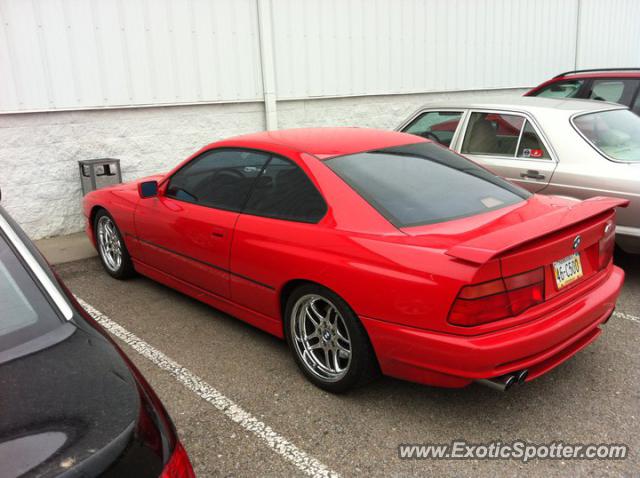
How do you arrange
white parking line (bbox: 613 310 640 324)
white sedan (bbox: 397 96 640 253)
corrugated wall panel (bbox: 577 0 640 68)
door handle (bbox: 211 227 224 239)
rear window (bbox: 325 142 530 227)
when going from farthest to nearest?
1. corrugated wall panel (bbox: 577 0 640 68)
2. white sedan (bbox: 397 96 640 253)
3. white parking line (bbox: 613 310 640 324)
4. door handle (bbox: 211 227 224 239)
5. rear window (bbox: 325 142 530 227)

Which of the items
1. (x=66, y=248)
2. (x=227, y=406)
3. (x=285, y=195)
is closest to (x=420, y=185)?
(x=285, y=195)

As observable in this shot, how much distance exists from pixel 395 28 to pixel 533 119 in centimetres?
516

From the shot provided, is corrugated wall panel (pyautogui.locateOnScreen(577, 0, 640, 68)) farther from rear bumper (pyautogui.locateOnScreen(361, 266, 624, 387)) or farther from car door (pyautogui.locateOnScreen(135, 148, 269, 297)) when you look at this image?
rear bumper (pyautogui.locateOnScreen(361, 266, 624, 387))

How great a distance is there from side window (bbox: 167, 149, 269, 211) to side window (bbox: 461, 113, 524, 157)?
2.55 m

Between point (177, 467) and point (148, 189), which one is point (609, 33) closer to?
point (148, 189)

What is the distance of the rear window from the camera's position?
3.25 metres

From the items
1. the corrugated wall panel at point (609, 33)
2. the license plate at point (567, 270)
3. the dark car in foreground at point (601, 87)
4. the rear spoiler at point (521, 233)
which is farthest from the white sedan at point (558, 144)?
the corrugated wall panel at point (609, 33)

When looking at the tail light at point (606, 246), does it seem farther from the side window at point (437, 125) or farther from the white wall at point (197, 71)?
the white wall at point (197, 71)

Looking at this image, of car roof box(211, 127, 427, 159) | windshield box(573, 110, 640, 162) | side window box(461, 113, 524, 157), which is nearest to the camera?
car roof box(211, 127, 427, 159)

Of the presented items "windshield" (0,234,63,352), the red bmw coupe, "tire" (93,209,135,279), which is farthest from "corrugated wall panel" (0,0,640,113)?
"windshield" (0,234,63,352)

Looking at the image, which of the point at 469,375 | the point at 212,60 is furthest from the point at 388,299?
the point at 212,60

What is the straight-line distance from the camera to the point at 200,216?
162 inches

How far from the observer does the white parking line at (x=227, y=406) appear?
2.81 meters

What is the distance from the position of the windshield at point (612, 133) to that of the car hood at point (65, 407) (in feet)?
14.7
